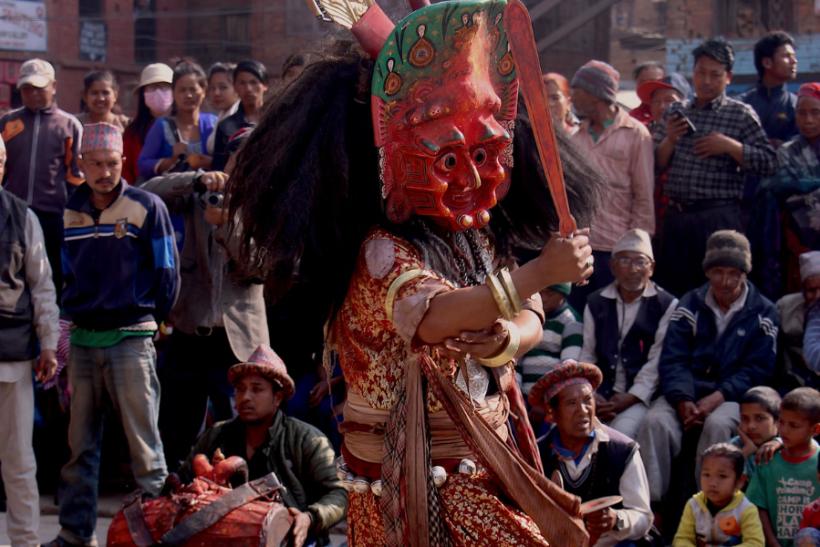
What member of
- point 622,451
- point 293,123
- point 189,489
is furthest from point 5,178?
point 293,123

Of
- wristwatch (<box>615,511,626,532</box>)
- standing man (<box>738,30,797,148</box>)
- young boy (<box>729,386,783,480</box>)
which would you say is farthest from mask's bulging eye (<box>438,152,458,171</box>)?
standing man (<box>738,30,797,148</box>)

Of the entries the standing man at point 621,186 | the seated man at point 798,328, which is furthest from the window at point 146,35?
the seated man at point 798,328

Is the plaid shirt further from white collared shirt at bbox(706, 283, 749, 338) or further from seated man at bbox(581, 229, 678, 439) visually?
white collared shirt at bbox(706, 283, 749, 338)

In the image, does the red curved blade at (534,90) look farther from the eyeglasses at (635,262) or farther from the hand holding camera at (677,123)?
the hand holding camera at (677,123)

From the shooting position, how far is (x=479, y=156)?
350 centimetres

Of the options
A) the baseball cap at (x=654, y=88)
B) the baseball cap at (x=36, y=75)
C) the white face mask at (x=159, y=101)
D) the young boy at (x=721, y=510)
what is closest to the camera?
the young boy at (x=721, y=510)

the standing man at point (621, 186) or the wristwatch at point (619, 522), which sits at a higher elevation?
the standing man at point (621, 186)

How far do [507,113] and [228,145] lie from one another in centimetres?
443

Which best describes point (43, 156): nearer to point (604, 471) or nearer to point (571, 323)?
point (571, 323)

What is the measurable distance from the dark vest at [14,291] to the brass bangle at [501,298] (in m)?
4.10

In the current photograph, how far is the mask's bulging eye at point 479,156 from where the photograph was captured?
3.49 m

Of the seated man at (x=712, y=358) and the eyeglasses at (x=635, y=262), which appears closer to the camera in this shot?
the seated man at (x=712, y=358)

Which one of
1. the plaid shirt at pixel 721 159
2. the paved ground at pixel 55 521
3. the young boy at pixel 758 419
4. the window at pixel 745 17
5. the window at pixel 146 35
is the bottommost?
the paved ground at pixel 55 521

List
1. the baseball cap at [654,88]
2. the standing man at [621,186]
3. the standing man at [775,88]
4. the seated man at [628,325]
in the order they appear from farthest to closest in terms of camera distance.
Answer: the baseball cap at [654,88], the standing man at [775,88], the standing man at [621,186], the seated man at [628,325]
